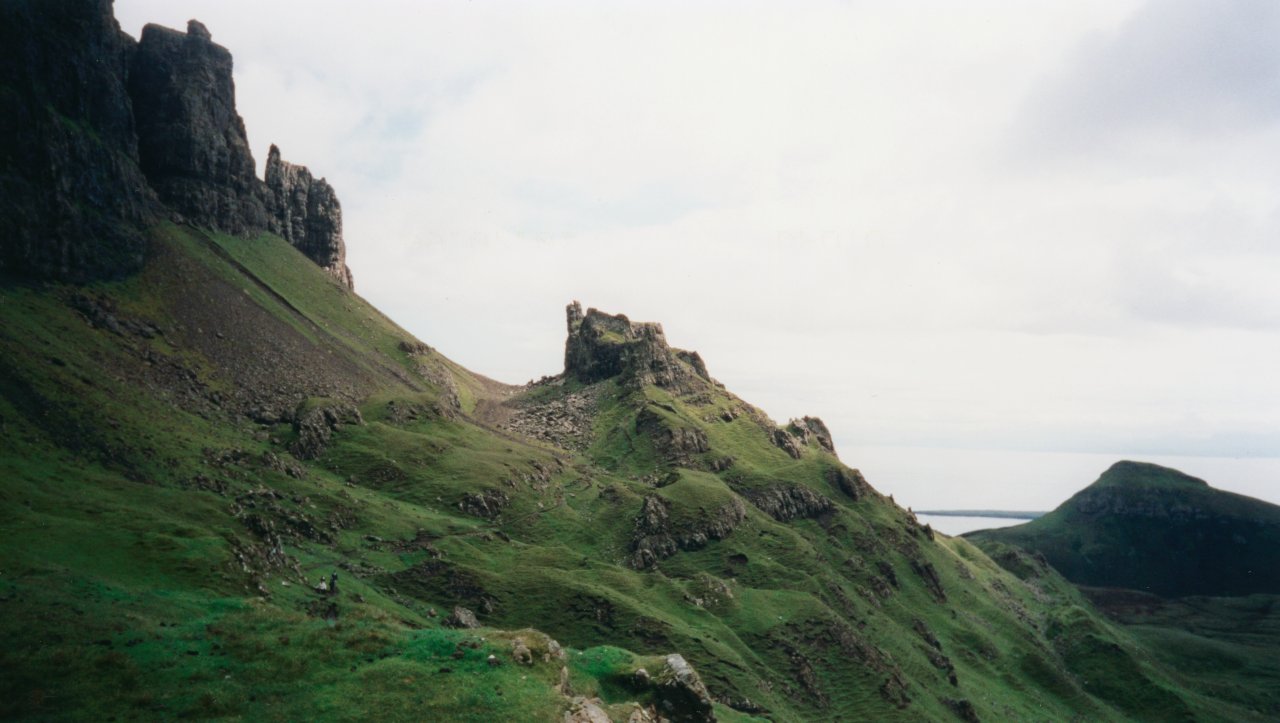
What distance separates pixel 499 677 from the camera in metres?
44.5

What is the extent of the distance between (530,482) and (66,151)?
11086 centimetres

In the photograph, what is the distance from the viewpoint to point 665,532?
5743 inches

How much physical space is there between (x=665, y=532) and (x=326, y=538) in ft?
229

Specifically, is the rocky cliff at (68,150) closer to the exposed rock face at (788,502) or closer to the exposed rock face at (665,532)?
the exposed rock face at (665,532)

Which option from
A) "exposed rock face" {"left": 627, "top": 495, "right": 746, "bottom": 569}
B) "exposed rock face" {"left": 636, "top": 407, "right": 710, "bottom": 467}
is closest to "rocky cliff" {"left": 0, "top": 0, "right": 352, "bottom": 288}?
"exposed rock face" {"left": 627, "top": 495, "right": 746, "bottom": 569}

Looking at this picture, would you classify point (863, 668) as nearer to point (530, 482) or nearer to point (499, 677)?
point (530, 482)

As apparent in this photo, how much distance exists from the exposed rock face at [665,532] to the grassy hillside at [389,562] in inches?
20.7

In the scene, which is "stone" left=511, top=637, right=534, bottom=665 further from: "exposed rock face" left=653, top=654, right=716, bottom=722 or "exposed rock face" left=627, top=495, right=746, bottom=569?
"exposed rock face" left=627, top=495, right=746, bottom=569

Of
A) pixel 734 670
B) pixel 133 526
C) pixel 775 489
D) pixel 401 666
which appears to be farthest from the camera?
pixel 775 489

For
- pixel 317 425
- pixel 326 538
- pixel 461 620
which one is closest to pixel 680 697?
pixel 461 620

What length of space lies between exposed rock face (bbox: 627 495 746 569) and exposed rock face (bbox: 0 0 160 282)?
118 meters

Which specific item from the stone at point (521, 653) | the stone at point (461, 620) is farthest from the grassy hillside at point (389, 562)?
the stone at point (461, 620)

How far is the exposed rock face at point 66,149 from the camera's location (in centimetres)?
12275

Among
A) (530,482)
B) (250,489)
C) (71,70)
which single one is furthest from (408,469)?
(71,70)
